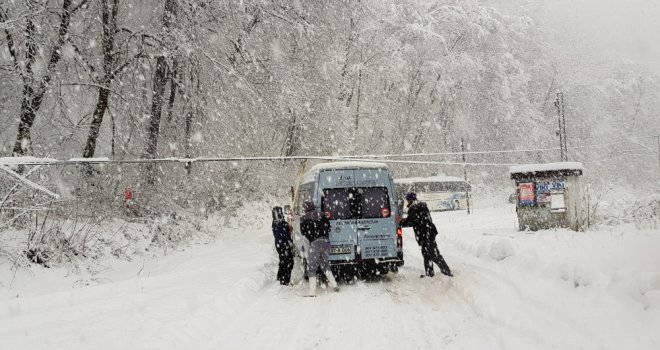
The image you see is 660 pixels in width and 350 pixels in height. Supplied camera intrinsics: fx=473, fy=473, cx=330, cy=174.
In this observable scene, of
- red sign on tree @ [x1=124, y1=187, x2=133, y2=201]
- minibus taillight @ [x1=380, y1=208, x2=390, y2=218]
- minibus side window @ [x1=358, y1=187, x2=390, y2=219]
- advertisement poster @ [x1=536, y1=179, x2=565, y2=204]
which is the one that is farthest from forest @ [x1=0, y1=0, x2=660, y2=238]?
minibus taillight @ [x1=380, y1=208, x2=390, y2=218]

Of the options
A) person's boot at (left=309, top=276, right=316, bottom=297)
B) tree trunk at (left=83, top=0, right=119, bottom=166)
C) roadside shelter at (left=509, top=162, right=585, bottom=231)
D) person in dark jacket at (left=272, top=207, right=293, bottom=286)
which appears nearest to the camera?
person's boot at (left=309, top=276, right=316, bottom=297)

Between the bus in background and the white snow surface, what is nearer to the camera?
the white snow surface

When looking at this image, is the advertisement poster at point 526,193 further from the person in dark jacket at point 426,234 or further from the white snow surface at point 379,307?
the person in dark jacket at point 426,234

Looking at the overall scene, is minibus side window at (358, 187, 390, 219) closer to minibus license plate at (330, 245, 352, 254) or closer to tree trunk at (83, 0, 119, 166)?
minibus license plate at (330, 245, 352, 254)

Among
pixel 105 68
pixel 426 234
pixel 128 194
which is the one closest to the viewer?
pixel 426 234

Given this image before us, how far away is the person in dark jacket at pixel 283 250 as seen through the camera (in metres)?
10.1

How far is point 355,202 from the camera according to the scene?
10.5 metres

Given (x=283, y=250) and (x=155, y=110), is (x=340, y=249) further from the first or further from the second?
(x=155, y=110)

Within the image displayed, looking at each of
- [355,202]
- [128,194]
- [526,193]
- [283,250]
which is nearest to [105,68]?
[128,194]

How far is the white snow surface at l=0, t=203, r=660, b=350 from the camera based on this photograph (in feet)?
18.7

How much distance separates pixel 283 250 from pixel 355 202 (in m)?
1.89

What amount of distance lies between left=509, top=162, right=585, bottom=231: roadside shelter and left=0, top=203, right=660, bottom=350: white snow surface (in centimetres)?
417

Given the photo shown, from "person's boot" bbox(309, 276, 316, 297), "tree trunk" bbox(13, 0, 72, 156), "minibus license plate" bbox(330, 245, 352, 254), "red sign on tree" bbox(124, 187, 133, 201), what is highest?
"tree trunk" bbox(13, 0, 72, 156)

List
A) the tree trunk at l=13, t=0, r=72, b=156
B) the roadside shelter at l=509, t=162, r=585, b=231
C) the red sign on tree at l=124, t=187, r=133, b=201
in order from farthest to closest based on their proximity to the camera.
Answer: the red sign on tree at l=124, t=187, r=133, b=201 → the roadside shelter at l=509, t=162, r=585, b=231 → the tree trunk at l=13, t=0, r=72, b=156
